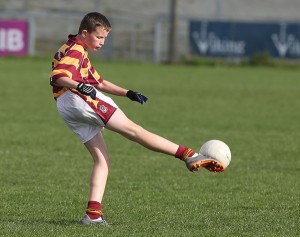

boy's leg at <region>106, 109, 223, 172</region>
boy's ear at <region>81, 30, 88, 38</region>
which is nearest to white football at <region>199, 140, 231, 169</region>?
boy's leg at <region>106, 109, 223, 172</region>

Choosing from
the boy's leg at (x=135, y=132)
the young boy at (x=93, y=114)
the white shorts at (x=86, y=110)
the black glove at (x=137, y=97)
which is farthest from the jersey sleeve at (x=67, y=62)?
the black glove at (x=137, y=97)

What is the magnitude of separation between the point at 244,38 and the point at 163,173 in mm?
27869

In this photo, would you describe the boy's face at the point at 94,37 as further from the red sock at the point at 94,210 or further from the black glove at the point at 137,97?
the red sock at the point at 94,210

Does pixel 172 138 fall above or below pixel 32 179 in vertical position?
below

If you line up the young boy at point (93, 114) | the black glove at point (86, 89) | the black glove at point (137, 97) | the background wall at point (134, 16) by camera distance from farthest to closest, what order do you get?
the background wall at point (134, 16)
the black glove at point (137, 97)
the young boy at point (93, 114)
the black glove at point (86, 89)

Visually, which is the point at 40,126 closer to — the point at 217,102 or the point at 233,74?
the point at 217,102

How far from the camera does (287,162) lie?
40.4 ft

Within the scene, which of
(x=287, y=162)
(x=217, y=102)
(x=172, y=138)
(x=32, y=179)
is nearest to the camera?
(x=32, y=179)

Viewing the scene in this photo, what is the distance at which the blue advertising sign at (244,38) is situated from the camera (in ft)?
126

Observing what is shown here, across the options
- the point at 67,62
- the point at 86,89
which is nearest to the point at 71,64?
the point at 67,62

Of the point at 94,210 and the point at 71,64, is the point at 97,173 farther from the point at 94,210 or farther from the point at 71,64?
the point at 71,64

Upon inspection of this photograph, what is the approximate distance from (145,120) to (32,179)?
720 cm

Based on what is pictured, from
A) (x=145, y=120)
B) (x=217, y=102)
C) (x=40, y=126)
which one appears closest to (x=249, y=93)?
(x=217, y=102)

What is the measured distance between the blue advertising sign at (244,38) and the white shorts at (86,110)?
30959mm
